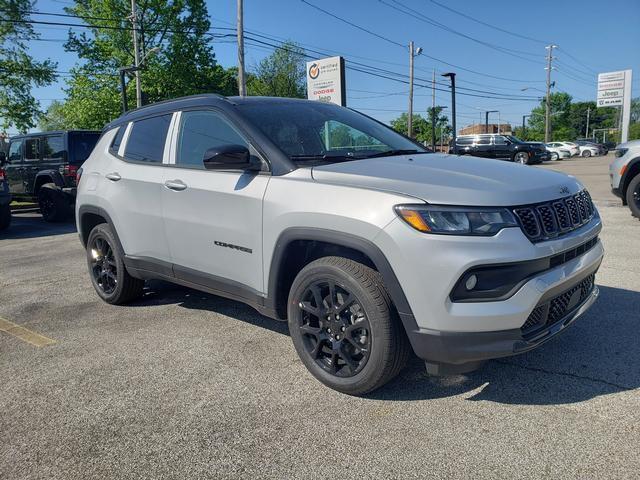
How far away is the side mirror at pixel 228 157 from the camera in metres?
3.13

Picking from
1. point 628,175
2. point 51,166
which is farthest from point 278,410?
point 51,166

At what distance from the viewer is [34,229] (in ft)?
35.6

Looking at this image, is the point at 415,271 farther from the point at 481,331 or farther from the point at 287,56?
the point at 287,56

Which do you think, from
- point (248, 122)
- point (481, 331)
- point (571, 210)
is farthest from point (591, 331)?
point (248, 122)

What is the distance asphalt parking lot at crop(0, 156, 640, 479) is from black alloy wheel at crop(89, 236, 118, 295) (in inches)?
24.7

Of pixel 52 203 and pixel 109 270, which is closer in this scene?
pixel 109 270

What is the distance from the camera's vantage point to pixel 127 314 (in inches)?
183

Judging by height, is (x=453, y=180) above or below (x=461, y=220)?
above

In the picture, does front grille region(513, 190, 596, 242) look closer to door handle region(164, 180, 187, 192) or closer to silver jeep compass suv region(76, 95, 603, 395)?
silver jeep compass suv region(76, 95, 603, 395)

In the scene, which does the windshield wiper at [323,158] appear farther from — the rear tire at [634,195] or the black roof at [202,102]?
the rear tire at [634,195]

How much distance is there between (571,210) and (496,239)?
0.80 meters

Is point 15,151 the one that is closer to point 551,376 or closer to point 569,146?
point 551,376

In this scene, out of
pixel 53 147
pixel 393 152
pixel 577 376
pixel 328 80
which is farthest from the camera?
pixel 328 80

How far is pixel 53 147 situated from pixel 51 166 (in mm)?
416
